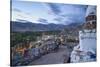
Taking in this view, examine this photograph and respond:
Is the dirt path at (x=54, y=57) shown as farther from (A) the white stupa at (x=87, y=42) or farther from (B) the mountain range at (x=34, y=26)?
(B) the mountain range at (x=34, y=26)

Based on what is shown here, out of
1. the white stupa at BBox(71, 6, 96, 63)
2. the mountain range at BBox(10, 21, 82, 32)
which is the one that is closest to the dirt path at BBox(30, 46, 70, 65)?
the white stupa at BBox(71, 6, 96, 63)

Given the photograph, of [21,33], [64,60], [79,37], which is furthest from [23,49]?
[79,37]

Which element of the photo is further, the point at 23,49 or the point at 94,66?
the point at 94,66

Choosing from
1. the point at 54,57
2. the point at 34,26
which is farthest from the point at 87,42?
the point at 34,26

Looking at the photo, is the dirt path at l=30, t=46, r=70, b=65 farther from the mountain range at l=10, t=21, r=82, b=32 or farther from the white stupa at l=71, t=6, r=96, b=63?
the mountain range at l=10, t=21, r=82, b=32
